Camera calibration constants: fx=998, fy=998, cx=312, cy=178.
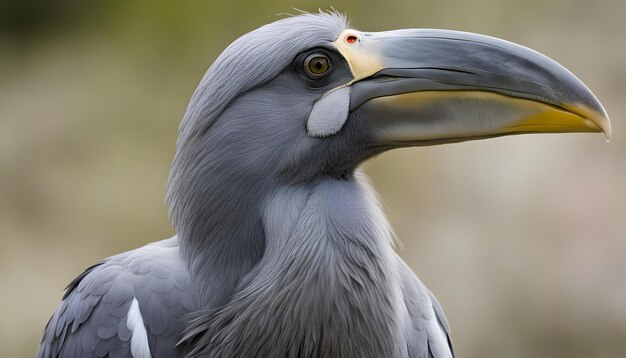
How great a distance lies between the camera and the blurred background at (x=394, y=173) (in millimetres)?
7031

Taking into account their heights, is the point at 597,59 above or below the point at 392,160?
above

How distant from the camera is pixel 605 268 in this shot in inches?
274

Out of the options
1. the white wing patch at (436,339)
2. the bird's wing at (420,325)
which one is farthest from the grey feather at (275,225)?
the white wing patch at (436,339)

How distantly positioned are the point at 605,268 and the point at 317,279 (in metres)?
4.31

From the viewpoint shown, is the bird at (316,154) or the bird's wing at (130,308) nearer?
the bird at (316,154)

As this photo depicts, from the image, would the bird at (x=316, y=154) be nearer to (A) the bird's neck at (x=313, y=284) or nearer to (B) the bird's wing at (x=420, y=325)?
(A) the bird's neck at (x=313, y=284)

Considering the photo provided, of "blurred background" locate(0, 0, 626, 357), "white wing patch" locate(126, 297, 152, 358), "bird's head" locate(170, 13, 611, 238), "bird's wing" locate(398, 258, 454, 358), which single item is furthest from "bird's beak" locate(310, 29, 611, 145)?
"blurred background" locate(0, 0, 626, 357)

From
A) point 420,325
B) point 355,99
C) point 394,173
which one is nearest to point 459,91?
point 355,99

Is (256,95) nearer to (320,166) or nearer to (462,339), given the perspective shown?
(320,166)

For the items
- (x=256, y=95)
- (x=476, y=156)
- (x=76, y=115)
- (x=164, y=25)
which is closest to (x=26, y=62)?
(x=76, y=115)

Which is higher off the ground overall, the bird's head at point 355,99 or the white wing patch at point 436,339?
the bird's head at point 355,99

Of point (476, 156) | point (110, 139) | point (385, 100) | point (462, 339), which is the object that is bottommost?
point (462, 339)

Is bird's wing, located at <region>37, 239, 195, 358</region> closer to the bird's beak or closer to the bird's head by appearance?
the bird's head

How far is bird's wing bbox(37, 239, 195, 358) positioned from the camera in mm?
3426
